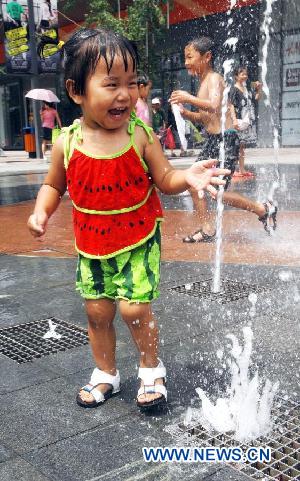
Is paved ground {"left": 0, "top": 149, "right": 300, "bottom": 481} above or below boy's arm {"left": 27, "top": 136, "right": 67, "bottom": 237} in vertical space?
below

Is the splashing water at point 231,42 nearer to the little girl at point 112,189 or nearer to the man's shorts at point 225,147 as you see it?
the man's shorts at point 225,147

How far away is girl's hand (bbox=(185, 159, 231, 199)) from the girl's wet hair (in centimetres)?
48

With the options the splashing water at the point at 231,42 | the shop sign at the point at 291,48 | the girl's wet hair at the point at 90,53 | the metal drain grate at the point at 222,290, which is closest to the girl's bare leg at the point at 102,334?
the girl's wet hair at the point at 90,53

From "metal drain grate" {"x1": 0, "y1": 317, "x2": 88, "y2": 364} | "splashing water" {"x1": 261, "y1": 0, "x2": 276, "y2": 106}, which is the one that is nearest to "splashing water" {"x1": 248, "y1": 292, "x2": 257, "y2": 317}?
"metal drain grate" {"x1": 0, "y1": 317, "x2": 88, "y2": 364}

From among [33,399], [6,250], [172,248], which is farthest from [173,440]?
[6,250]

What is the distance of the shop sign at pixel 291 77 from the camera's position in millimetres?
19922

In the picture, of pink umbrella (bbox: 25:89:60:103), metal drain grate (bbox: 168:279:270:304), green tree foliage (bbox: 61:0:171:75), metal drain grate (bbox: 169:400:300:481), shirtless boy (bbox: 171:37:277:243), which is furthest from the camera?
pink umbrella (bbox: 25:89:60:103)

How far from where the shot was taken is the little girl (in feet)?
7.55

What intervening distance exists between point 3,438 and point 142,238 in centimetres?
98

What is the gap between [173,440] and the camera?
224cm

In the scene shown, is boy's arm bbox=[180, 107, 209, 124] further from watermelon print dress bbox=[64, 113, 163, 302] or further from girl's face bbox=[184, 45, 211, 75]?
watermelon print dress bbox=[64, 113, 163, 302]

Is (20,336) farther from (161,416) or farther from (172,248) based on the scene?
(172,248)

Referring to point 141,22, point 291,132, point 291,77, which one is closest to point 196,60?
point 141,22

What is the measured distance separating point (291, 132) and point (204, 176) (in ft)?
63.9
